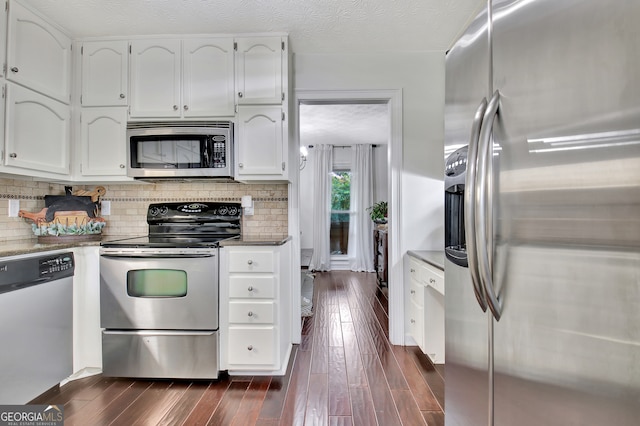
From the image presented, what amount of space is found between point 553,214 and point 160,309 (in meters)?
2.14

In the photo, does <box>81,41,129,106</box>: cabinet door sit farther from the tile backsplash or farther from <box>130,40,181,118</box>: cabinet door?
the tile backsplash

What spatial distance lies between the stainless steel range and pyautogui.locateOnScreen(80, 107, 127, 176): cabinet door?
65 cm

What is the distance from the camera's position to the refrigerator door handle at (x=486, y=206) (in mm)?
745

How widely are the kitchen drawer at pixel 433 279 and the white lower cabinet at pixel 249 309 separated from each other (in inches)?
40.1

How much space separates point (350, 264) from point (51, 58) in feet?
16.7

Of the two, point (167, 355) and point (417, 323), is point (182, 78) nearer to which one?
point (167, 355)

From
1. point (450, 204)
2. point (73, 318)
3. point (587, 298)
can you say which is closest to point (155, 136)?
point (73, 318)

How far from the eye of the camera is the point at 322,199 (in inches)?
241

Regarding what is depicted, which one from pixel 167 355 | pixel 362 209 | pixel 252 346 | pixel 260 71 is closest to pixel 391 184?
pixel 260 71

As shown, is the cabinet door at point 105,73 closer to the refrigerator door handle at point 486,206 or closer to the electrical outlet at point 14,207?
the electrical outlet at point 14,207

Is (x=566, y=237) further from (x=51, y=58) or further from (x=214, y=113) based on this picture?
(x=51, y=58)

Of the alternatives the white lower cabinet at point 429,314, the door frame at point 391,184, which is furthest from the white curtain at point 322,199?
the white lower cabinet at point 429,314

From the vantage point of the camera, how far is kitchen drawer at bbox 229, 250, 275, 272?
2.07m

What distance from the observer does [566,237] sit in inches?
22.7
